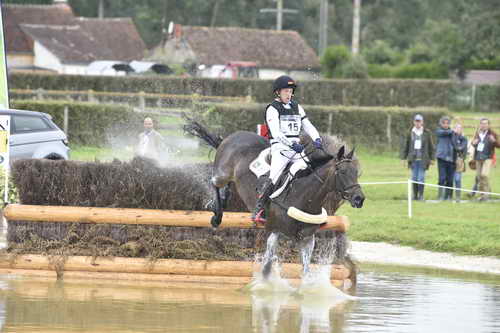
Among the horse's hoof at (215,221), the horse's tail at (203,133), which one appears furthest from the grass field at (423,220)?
the horse's hoof at (215,221)

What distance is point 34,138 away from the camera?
68.5 ft

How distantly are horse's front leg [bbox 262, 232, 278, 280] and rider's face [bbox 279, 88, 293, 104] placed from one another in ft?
5.18

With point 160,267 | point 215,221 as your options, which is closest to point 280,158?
point 215,221

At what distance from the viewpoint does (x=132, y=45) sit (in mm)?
79125

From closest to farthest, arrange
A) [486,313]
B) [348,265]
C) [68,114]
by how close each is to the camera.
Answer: [486,313]
[348,265]
[68,114]

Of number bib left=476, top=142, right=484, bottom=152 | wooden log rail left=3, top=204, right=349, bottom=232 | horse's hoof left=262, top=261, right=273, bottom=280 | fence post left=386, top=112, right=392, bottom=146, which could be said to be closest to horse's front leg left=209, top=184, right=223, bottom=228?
wooden log rail left=3, top=204, right=349, bottom=232

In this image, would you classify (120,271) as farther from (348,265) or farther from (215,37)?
(215,37)

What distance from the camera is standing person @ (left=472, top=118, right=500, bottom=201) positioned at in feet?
77.3

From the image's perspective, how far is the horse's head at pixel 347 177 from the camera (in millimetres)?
11478

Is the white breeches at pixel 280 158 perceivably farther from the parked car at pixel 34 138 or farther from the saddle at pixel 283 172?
the parked car at pixel 34 138

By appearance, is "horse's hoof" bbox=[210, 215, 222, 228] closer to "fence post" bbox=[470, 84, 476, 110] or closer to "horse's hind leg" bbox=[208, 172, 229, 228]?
"horse's hind leg" bbox=[208, 172, 229, 228]

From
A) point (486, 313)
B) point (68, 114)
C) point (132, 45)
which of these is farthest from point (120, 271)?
point (132, 45)

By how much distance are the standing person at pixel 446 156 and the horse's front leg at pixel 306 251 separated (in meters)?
11.6

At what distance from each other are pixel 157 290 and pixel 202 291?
1.74 ft
